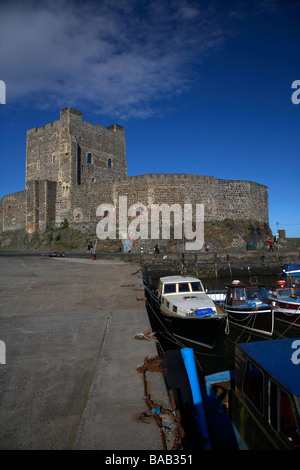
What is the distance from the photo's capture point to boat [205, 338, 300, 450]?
12.1 ft

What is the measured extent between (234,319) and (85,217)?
2711cm

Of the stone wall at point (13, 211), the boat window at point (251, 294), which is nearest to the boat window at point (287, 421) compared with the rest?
the boat window at point (251, 294)

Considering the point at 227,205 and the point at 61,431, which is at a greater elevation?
the point at 227,205

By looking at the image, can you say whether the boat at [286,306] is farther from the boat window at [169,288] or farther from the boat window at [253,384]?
the boat window at [253,384]

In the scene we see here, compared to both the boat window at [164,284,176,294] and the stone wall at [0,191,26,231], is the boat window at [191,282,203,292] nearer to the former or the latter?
the boat window at [164,284,176,294]

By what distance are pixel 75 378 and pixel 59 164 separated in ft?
122

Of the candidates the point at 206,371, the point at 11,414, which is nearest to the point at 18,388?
the point at 11,414

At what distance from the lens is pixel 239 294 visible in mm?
13945

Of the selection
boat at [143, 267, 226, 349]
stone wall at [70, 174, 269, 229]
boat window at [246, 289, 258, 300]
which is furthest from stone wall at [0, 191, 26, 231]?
boat window at [246, 289, 258, 300]

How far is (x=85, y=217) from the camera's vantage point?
1471 inches

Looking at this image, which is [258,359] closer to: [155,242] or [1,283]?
[1,283]

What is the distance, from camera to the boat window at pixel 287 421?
145 inches
